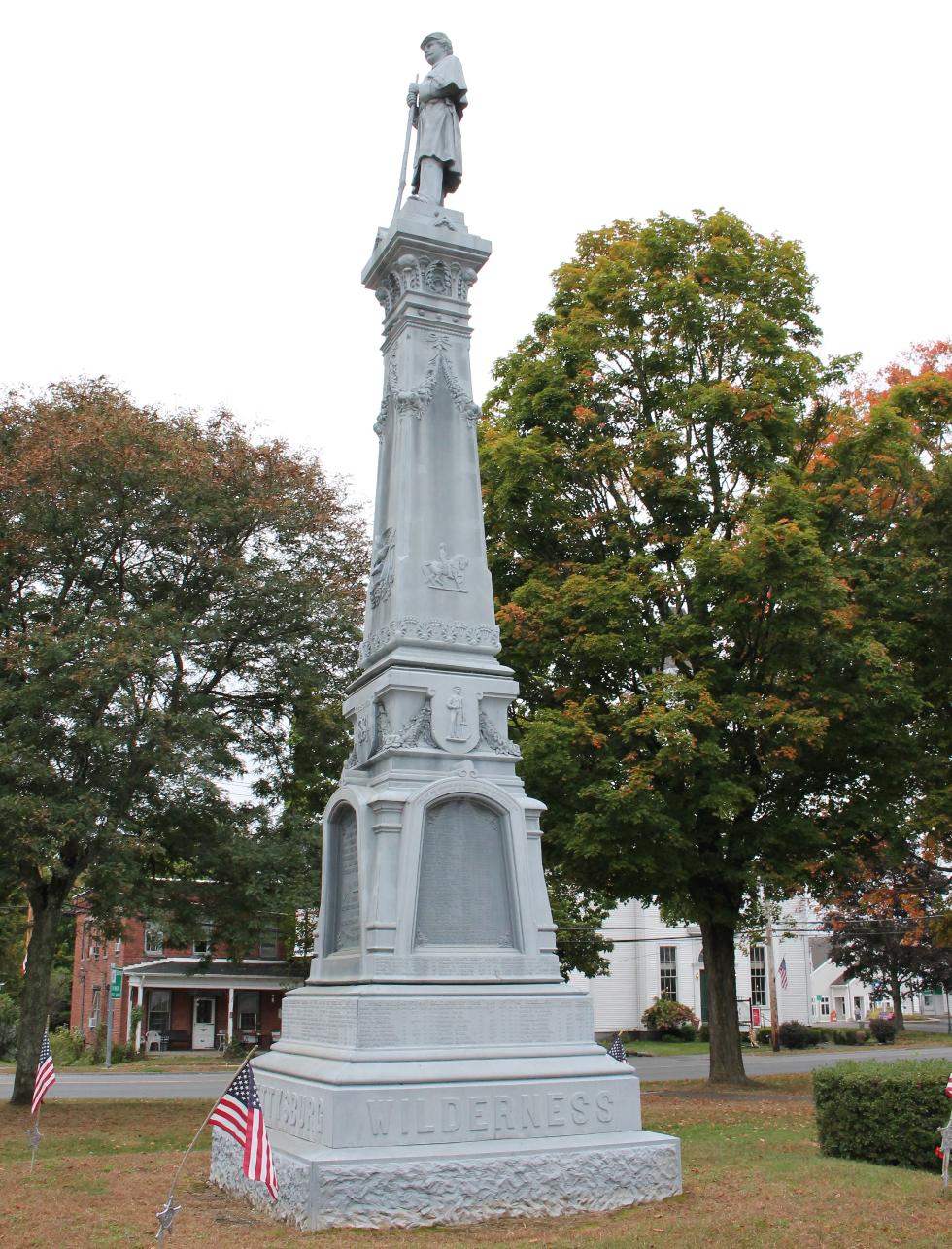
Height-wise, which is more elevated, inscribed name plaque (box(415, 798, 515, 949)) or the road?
inscribed name plaque (box(415, 798, 515, 949))

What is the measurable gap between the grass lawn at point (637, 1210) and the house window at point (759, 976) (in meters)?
40.2

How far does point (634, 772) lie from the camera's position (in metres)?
18.8

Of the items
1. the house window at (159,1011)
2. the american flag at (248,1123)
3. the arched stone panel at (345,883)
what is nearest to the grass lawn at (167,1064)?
the house window at (159,1011)

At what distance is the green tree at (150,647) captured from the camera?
64.8 ft

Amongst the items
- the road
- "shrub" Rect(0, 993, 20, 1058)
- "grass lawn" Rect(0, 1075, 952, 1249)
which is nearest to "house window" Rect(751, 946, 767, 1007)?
the road

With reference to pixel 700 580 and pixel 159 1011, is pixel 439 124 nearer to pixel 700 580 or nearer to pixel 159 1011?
pixel 700 580

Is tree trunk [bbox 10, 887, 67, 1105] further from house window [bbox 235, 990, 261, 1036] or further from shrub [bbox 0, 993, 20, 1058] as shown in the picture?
house window [bbox 235, 990, 261, 1036]

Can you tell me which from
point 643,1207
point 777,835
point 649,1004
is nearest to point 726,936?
point 777,835

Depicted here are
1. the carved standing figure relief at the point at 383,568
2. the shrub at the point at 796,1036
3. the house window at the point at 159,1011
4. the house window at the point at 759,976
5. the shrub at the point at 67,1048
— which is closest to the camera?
the carved standing figure relief at the point at 383,568

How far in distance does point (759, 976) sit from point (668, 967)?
4.52 m

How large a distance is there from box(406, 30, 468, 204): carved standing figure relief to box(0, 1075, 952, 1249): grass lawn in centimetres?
1046

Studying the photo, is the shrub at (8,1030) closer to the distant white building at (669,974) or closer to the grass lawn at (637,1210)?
the distant white building at (669,974)

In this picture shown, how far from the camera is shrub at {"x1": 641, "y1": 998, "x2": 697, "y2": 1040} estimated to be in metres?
48.9

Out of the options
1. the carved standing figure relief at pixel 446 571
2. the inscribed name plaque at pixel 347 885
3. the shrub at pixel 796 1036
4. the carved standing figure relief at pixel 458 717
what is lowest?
the shrub at pixel 796 1036
